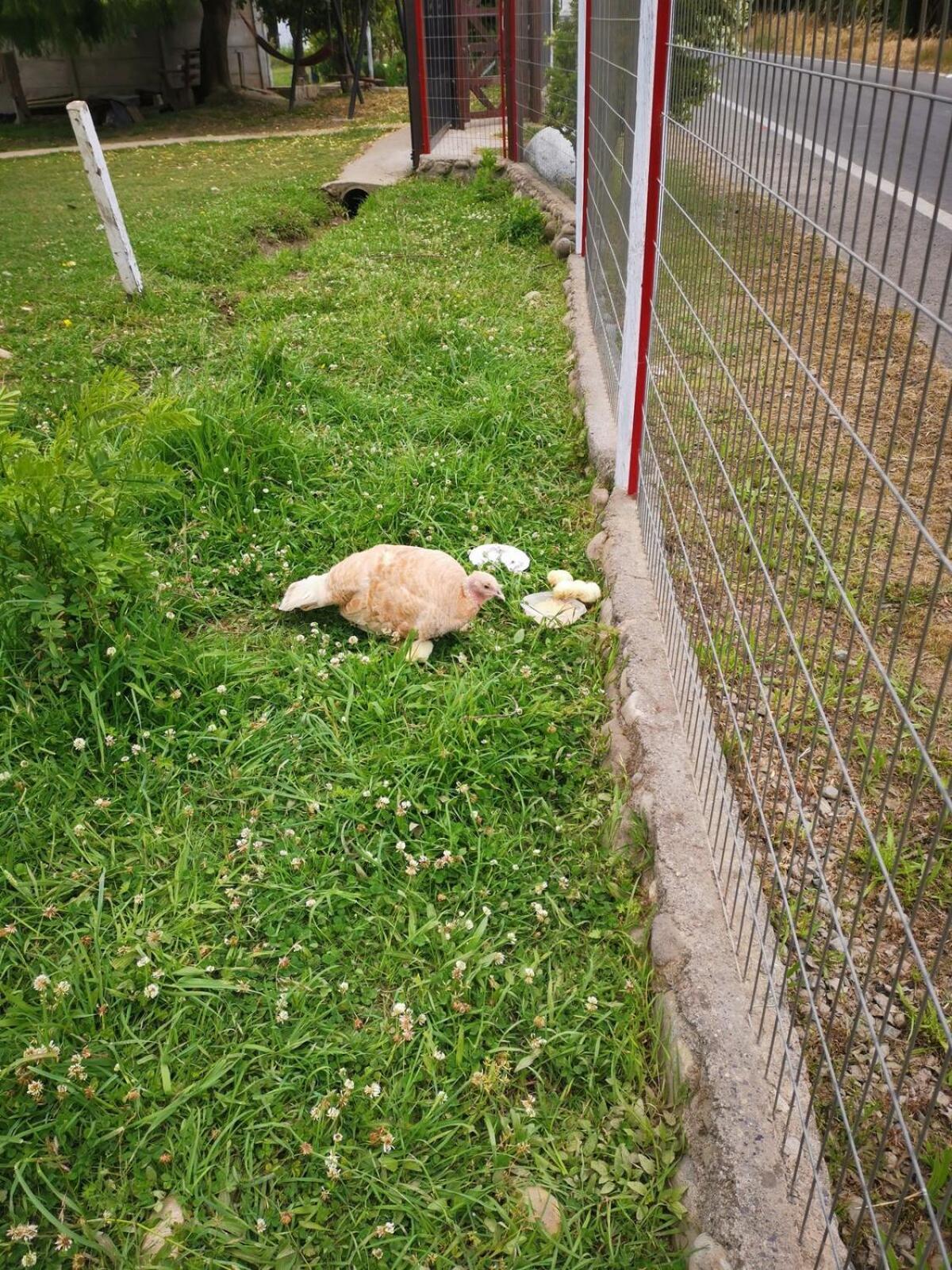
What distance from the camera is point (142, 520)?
153 inches

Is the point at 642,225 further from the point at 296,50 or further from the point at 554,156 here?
the point at 296,50

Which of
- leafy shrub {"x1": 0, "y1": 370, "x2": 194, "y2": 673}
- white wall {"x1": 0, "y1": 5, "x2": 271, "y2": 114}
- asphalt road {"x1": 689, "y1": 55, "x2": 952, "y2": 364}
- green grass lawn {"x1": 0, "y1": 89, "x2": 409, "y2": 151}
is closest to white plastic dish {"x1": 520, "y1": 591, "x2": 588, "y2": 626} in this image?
leafy shrub {"x1": 0, "y1": 370, "x2": 194, "y2": 673}

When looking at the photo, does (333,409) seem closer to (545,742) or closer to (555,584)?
(555,584)

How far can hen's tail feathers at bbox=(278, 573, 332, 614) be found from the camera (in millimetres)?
3443

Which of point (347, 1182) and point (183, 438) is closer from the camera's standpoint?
point (347, 1182)

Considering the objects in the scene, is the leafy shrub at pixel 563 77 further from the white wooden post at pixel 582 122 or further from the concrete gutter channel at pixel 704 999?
the concrete gutter channel at pixel 704 999

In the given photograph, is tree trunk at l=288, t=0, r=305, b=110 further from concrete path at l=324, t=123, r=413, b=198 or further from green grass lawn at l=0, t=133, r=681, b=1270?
green grass lawn at l=0, t=133, r=681, b=1270

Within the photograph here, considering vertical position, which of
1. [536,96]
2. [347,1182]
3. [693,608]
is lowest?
[347,1182]

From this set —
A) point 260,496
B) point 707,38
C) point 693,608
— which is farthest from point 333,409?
point 707,38

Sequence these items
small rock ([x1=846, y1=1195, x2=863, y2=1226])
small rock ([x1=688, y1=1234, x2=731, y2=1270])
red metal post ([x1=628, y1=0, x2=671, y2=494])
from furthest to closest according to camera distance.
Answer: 1. red metal post ([x1=628, y1=0, x2=671, y2=494])
2. small rock ([x1=846, y1=1195, x2=863, y2=1226])
3. small rock ([x1=688, y1=1234, x2=731, y2=1270])

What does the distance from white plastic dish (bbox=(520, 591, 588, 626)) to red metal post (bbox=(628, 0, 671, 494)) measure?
67cm

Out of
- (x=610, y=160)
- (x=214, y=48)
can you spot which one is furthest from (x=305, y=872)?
(x=214, y=48)

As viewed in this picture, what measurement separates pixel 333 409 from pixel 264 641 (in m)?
1.91

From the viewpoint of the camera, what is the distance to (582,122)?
6.55m
